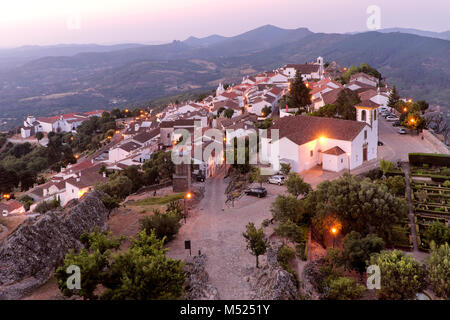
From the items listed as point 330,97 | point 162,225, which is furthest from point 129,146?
point 162,225

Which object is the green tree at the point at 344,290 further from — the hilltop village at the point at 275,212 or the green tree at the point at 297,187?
the green tree at the point at 297,187

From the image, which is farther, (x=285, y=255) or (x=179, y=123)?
(x=179, y=123)

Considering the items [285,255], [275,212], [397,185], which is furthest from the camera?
[397,185]

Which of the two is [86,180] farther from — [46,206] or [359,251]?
[359,251]

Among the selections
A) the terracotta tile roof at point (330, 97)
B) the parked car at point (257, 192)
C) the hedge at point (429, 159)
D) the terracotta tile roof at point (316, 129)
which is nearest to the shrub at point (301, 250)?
the parked car at point (257, 192)

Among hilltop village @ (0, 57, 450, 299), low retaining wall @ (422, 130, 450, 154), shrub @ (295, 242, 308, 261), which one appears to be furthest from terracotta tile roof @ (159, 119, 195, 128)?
shrub @ (295, 242, 308, 261)
